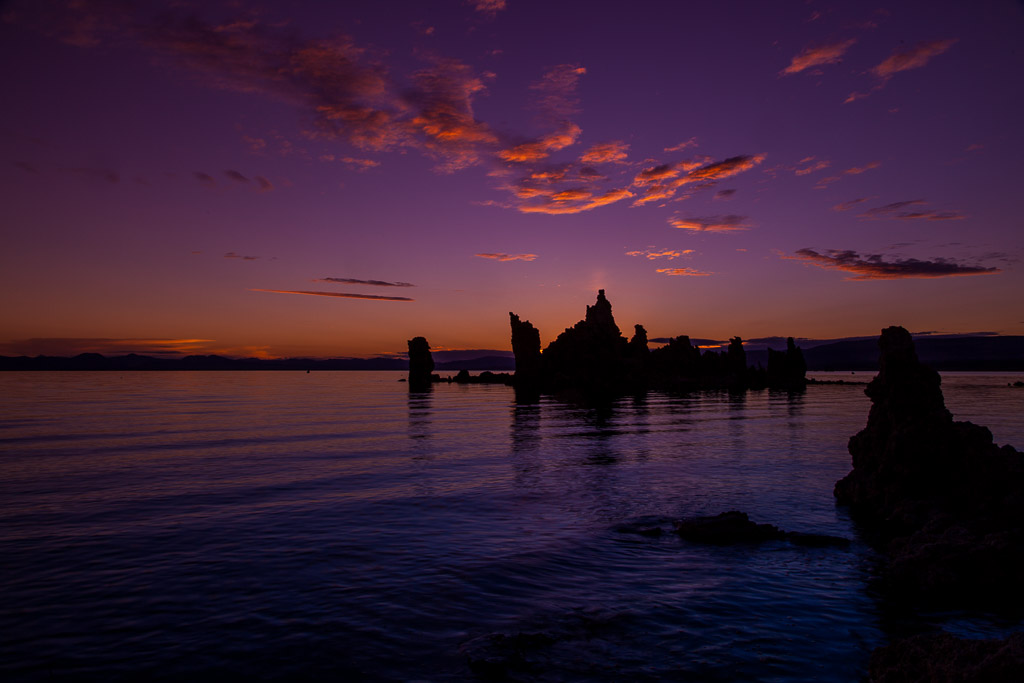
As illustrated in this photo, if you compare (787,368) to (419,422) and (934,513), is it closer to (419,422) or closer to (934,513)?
(419,422)

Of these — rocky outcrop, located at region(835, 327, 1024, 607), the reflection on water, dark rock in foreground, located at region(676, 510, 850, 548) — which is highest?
rocky outcrop, located at region(835, 327, 1024, 607)

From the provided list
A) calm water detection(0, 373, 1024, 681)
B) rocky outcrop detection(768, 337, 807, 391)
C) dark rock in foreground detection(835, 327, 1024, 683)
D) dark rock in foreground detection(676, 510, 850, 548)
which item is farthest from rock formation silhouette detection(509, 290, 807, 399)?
dark rock in foreground detection(676, 510, 850, 548)

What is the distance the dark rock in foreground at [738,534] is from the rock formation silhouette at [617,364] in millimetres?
86138

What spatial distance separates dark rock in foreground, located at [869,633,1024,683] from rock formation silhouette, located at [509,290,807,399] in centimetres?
9632

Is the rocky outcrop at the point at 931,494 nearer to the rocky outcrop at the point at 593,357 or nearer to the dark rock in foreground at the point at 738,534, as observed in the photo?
the dark rock in foreground at the point at 738,534

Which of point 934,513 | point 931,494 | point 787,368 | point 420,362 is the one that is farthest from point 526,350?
point 934,513

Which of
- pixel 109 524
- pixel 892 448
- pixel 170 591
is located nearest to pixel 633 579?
pixel 170 591

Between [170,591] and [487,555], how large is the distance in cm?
868

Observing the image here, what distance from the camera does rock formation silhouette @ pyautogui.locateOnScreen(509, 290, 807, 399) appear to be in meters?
125

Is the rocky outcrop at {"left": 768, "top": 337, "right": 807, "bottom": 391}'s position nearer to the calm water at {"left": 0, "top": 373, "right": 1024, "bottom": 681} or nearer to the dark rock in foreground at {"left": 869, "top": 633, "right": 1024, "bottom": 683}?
the calm water at {"left": 0, "top": 373, "right": 1024, "bottom": 681}

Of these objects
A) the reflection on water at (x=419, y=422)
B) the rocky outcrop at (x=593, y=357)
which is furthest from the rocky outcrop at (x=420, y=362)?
the reflection on water at (x=419, y=422)

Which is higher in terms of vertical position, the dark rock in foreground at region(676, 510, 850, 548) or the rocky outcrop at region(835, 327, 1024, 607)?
the rocky outcrop at region(835, 327, 1024, 607)

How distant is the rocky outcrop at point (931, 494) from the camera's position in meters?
14.0

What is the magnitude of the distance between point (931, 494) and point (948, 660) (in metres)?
16.6
